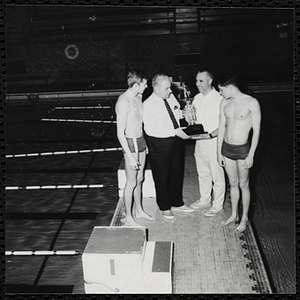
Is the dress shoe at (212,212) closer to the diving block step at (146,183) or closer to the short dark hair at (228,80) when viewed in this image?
the diving block step at (146,183)

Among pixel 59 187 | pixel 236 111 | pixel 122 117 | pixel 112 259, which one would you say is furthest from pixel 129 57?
pixel 112 259

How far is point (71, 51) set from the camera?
12859mm

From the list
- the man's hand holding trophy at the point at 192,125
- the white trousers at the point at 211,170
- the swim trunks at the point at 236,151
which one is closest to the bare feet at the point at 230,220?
the white trousers at the point at 211,170

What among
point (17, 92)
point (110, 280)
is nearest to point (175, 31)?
point (17, 92)

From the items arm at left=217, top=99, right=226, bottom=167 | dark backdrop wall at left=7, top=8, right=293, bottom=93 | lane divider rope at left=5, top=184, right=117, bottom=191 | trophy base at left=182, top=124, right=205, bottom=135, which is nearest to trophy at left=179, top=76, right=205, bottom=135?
trophy base at left=182, top=124, right=205, bottom=135

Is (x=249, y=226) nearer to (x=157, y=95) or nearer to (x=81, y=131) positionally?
(x=157, y=95)

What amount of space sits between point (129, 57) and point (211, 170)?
31.9 ft

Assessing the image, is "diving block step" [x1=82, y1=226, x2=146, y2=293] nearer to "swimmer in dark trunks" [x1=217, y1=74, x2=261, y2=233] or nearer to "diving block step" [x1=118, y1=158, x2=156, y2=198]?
"swimmer in dark trunks" [x1=217, y1=74, x2=261, y2=233]

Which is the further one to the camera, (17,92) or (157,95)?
(17,92)

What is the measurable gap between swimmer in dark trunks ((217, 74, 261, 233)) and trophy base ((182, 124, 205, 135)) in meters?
0.24

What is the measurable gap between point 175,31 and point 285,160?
8.20 meters

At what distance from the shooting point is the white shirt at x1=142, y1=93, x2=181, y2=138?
3348mm

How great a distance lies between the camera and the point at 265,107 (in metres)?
9.19

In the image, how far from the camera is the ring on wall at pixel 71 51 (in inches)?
504
